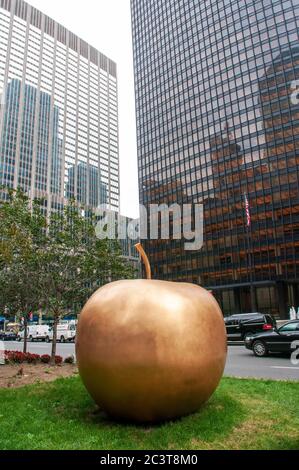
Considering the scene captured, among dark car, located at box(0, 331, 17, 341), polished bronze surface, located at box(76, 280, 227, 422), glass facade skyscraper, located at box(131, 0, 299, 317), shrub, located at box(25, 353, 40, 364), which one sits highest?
glass facade skyscraper, located at box(131, 0, 299, 317)

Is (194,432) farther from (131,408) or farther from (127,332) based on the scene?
(127,332)

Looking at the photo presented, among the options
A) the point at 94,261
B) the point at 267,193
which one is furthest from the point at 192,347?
the point at 267,193

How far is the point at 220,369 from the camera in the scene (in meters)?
5.70

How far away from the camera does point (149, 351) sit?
193 inches

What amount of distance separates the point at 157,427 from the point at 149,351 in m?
1.22

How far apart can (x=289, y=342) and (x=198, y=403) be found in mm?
9658

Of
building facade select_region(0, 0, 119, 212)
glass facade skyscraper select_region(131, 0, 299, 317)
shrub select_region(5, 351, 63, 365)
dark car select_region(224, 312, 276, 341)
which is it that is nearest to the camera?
shrub select_region(5, 351, 63, 365)

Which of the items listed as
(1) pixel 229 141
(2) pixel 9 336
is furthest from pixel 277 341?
(1) pixel 229 141

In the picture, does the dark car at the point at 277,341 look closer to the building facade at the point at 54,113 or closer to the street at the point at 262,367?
the street at the point at 262,367

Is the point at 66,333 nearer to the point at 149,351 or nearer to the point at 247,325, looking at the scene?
the point at 247,325

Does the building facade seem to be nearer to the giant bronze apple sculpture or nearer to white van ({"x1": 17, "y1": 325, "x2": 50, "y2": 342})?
white van ({"x1": 17, "y1": 325, "x2": 50, "y2": 342})

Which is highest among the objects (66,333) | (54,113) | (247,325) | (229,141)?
(54,113)

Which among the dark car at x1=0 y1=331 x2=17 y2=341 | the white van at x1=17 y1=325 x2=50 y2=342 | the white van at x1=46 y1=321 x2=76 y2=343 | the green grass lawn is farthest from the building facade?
the green grass lawn

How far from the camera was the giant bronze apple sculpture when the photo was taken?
4.93 metres
